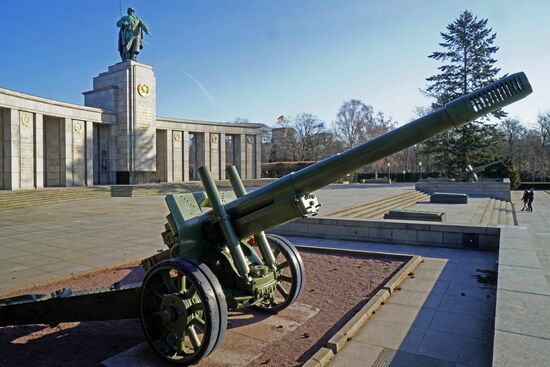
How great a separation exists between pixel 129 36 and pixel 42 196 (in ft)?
60.8

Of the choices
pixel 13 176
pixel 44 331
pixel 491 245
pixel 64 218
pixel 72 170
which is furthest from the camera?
pixel 72 170

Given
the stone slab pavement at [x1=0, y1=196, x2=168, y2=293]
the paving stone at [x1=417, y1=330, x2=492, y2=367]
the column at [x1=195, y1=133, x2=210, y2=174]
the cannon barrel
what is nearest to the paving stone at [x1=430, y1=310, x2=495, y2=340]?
the paving stone at [x1=417, y1=330, x2=492, y2=367]

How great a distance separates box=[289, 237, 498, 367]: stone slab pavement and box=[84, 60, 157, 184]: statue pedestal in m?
30.2

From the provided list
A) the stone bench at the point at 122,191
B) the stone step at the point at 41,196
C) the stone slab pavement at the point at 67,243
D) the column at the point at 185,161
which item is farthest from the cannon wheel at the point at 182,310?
the column at the point at 185,161

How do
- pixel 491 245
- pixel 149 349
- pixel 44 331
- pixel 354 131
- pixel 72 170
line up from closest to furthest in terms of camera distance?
pixel 149 349 < pixel 44 331 < pixel 491 245 < pixel 72 170 < pixel 354 131

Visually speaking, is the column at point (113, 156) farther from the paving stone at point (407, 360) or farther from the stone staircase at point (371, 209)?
the paving stone at point (407, 360)

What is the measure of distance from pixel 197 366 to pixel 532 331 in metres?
2.89

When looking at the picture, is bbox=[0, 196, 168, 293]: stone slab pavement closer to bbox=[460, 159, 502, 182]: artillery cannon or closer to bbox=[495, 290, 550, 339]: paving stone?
bbox=[495, 290, 550, 339]: paving stone

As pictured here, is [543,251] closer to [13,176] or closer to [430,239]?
[430,239]

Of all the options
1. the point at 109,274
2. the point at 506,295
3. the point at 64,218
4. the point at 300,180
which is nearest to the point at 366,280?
the point at 506,295

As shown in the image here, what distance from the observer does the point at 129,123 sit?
108ft

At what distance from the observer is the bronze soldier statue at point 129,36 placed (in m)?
34.8

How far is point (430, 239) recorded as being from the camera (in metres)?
9.28

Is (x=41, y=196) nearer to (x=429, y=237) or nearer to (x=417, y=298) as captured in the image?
(x=429, y=237)
